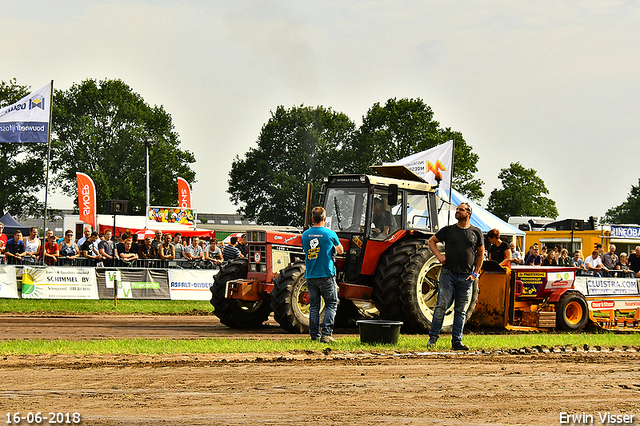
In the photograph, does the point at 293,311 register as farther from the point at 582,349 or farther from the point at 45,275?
the point at 45,275

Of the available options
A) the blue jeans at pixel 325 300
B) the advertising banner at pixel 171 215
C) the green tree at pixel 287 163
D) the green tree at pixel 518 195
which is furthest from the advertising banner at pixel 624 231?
the green tree at pixel 518 195

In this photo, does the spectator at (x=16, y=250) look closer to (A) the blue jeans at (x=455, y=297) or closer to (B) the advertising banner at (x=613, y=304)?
(A) the blue jeans at (x=455, y=297)

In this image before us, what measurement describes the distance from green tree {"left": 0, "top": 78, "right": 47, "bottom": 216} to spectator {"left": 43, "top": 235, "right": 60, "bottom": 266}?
40.0 metres

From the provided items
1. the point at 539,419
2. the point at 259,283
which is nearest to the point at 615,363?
the point at 539,419

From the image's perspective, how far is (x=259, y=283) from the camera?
12.3 meters

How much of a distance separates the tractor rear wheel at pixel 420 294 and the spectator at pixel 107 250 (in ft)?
32.9

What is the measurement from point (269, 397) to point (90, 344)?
4.04 metres

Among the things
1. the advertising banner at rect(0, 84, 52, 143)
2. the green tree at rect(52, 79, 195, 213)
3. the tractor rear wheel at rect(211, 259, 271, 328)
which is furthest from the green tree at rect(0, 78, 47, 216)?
the tractor rear wheel at rect(211, 259, 271, 328)

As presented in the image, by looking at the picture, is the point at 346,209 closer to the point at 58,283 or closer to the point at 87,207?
the point at 58,283

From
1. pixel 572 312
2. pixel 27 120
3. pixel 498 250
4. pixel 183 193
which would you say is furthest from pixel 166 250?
pixel 183 193

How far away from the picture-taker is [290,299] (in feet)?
36.9

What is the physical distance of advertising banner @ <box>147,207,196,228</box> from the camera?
37.2 metres

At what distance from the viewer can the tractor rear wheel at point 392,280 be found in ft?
38.3

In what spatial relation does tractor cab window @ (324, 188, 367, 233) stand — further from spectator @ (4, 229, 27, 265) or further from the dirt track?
spectator @ (4, 229, 27, 265)
